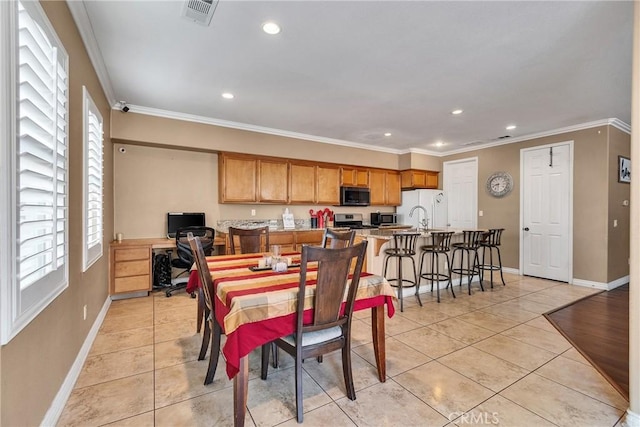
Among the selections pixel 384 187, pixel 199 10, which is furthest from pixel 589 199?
pixel 199 10

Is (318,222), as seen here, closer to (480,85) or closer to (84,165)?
(480,85)

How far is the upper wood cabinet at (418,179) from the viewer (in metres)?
6.68

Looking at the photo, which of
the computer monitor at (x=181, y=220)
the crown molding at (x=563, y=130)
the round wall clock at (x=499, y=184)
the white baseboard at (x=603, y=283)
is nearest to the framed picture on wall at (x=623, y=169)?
the crown molding at (x=563, y=130)

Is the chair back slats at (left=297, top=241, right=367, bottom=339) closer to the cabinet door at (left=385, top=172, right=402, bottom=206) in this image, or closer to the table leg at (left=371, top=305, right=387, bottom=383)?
the table leg at (left=371, top=305, right=387, bottom=383)

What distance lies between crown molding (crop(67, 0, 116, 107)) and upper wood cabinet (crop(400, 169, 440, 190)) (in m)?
5.53

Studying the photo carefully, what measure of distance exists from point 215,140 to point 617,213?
6561 millimetres

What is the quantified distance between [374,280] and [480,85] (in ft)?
8.81

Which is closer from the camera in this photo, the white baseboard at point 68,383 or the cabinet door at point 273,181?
the white baseboard at point 68,383

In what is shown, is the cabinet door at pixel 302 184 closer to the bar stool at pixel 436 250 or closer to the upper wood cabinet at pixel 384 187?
the upper wood cabinet at pixel 384 187

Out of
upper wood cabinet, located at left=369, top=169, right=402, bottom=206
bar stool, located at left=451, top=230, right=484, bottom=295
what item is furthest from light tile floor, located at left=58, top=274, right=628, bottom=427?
upper wood cabinet, located at left=369, top=169, right=402, bottom=206

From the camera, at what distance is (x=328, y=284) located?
69.7 inches

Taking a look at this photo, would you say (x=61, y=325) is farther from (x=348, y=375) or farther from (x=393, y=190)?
(x=393, y=190)

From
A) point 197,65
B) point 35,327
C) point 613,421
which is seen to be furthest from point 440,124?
point 35,327

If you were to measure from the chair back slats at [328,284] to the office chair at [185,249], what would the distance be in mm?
2498
